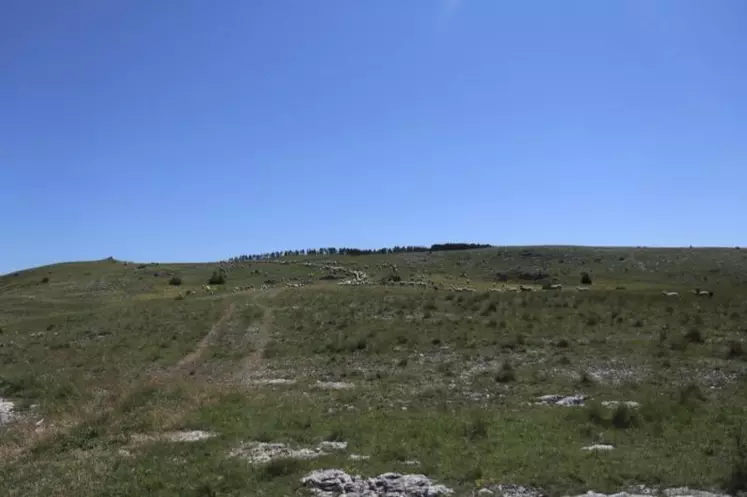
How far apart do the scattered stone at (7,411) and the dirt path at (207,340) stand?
7.87m

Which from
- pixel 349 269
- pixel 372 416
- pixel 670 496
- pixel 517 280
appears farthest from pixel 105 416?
pixel 349 269

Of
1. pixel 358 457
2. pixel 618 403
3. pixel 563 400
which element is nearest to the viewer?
pixel 358 457

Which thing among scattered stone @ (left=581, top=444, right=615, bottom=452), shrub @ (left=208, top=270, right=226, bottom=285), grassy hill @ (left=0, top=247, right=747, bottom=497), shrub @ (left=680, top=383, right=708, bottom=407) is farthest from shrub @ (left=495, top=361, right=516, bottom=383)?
shrub @ (left=208, top=270, right=226, bottom=285)

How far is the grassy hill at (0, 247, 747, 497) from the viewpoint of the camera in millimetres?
13406

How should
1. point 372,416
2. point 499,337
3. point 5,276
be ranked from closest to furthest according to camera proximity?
point 372,416 → point 499,337 → point 5,276

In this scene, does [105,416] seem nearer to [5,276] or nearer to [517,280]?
[517,280]

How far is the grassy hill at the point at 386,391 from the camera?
13.4m

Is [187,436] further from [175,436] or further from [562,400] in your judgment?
[562,400]

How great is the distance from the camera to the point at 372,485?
40.6ft

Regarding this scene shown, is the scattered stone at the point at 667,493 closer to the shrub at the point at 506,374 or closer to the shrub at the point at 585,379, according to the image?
the shrub at the point at 585,379

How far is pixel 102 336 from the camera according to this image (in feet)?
150

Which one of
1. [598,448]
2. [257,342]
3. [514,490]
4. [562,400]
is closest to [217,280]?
[257,342]

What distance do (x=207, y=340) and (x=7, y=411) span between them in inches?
665

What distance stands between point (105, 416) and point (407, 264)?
289 feet
